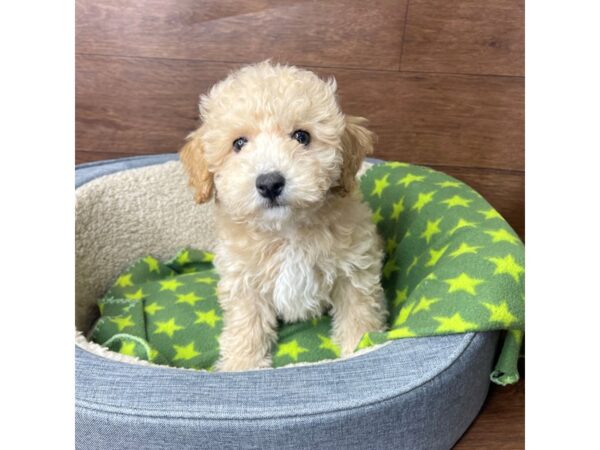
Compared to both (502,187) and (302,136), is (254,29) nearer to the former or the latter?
(302,136)

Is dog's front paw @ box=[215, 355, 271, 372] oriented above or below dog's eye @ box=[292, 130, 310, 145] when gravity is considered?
below

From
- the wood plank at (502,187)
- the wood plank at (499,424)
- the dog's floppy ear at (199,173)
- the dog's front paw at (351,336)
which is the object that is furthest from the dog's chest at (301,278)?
the wood plank at (502,187)

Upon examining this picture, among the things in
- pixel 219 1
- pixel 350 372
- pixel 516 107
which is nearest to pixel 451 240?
pixel 350 372

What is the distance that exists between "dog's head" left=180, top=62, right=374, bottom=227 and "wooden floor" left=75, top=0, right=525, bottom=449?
106 cm

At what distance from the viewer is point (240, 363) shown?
6.30 ft

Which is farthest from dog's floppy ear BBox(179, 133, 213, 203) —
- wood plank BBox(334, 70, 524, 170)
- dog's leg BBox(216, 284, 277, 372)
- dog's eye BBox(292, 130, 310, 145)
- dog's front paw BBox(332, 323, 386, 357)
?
wood plank BBox(334, 70, 524, 170)

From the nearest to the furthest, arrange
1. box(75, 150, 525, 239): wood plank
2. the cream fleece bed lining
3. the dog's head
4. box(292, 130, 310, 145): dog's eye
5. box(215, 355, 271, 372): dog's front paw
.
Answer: the dog's head → box(292, 130, 310, 145): dog's eye → box(215, 355, 271, 372): dog's front paw → the cream fleece bed lining → box(75, 150, 525, 239): wood plank

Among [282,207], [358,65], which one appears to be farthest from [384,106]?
[282,207]

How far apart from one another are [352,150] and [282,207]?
361mm

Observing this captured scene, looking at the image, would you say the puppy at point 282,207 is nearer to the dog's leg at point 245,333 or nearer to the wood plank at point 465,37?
the dog's leg at point 245,333

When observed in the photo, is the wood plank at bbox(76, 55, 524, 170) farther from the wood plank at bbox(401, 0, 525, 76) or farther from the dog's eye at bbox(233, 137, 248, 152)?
the dog's eye at bbox(233, 137, 248, 152)

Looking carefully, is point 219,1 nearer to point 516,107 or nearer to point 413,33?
point 413,33

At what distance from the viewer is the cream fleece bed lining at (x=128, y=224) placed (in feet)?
7.64

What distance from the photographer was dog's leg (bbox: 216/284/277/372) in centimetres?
193
